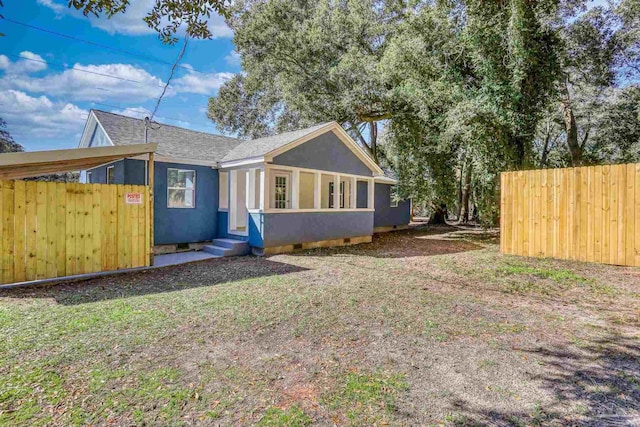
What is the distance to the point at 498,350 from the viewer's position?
3420 mm

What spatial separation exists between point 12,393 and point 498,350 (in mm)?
4385

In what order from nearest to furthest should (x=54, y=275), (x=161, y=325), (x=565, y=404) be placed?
(x=565, y=404) → (x=161, y=325) → (x=54, y=275)

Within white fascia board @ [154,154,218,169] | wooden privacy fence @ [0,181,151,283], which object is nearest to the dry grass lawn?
wooden privacy fence @ [0,181,151,283]

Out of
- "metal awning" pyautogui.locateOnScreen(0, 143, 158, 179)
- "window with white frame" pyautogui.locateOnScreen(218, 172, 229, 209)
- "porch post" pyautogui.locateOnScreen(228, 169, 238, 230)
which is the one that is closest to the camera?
"metal awning" pyautogui.locateOnScreen(0, 143, 158, 179)

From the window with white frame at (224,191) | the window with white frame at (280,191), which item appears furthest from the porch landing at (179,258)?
the window with white frame at (280,191)

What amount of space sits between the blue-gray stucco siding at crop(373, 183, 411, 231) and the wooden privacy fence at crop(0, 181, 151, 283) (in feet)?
40.2

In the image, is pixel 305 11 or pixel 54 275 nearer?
pixel 54 275

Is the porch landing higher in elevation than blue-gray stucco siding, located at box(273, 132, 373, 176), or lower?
lower

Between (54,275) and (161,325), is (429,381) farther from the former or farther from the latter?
(54,275)

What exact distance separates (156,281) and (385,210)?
44.6 ft

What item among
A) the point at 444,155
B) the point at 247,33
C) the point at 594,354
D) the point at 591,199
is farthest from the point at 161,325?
the point at 247,33

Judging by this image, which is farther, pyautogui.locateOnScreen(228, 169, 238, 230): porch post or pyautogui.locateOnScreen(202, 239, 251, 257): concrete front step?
pyautogui.locateOnScreen(228, 169, 238, 230): porch post

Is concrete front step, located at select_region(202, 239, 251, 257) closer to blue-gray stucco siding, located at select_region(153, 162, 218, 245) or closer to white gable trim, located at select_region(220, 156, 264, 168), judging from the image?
blue-gray stucco siding, located at select_region(153, 162, 218, 245)

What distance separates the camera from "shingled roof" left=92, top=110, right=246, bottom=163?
977 centimetres
